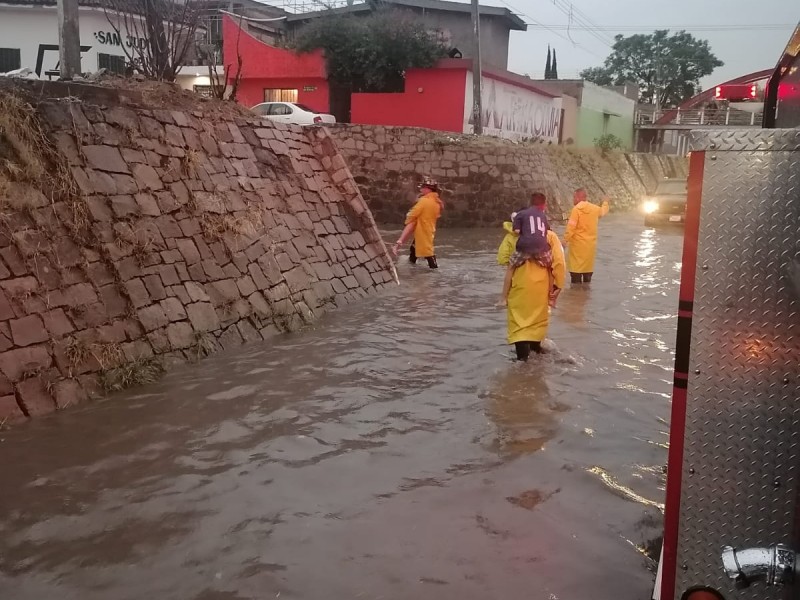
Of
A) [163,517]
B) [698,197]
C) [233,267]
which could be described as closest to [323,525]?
[163,517]

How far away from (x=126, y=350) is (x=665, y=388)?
509 centimetres

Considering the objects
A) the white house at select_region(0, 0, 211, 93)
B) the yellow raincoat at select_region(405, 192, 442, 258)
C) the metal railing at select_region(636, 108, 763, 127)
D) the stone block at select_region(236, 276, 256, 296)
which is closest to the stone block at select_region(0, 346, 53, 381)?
the stone block at select_region(236, 276, 256, 296)

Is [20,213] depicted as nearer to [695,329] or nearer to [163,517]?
[163,517]

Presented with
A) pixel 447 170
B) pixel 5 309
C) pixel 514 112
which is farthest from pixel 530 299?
pixel 514 112

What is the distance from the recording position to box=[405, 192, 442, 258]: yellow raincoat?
42.7 ft

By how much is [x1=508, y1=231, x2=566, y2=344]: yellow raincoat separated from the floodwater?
0.39 metres

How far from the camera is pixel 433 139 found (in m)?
21.4

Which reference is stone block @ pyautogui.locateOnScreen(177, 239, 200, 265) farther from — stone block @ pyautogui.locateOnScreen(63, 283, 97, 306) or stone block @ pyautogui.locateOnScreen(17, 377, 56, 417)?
stone block @ pyautogui.locateOnScreen(17, 377, 56, 417)

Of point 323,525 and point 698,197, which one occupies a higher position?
point 698,197

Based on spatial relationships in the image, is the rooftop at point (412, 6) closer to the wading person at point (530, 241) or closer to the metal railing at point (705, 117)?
the metal railing at point (705, 117)

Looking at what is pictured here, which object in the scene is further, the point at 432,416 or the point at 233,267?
the point at 233,267

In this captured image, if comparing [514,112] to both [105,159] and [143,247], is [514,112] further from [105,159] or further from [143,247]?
[143,247]

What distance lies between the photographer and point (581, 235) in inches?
478

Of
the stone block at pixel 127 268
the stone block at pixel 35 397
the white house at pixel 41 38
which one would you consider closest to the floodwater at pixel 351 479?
the stone block at pixel 35 397
